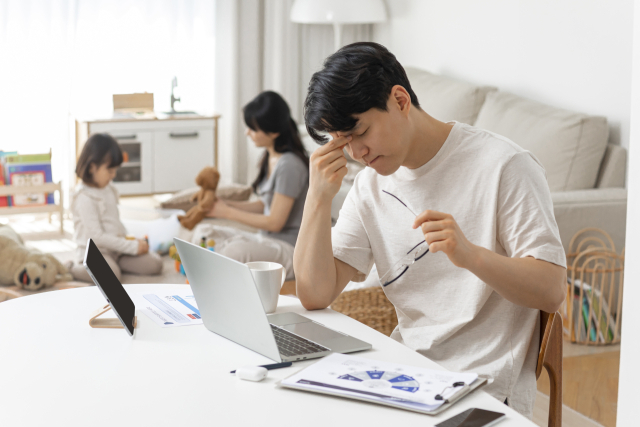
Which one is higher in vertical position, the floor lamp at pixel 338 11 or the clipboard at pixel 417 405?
the floor lamp at pixel 338 11

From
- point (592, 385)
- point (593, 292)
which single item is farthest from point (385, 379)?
point (593, 292)

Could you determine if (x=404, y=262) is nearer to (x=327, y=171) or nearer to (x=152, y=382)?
(x=327, y=171)

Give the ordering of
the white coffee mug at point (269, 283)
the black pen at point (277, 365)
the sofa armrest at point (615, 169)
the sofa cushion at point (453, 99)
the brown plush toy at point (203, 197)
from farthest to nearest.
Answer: the sofa cushion at point (453, 99) → the brown plush toy at point (203, 197) → the sofa armrest at point (615, 169) → the white coffee mug at point (269, 283) → the black pen at point (277, 365)

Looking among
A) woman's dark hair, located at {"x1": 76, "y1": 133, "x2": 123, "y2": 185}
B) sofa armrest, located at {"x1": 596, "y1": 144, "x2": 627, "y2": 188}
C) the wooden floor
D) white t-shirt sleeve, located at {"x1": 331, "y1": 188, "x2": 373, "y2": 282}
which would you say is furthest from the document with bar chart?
sofa armrest, located at {"x1": 596, "y1": 144, "x2": 627, "y2": 188}

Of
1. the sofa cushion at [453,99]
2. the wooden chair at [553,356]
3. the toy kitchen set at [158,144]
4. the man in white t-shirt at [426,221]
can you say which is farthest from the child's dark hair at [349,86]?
the toy kitchen set at [158,144]

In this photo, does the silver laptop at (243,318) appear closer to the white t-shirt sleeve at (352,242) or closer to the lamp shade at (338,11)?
the white t-shirt sleeve at (352,242)

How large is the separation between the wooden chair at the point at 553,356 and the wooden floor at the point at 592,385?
989 millimetres

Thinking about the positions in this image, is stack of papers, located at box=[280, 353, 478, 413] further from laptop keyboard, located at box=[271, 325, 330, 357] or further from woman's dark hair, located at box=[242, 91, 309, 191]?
woman's dark hair, located at box=[242, 91, 309, 191]

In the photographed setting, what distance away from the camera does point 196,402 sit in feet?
3.18

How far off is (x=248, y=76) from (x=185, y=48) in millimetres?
505

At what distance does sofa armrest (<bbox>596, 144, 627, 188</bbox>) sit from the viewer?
9.83ft

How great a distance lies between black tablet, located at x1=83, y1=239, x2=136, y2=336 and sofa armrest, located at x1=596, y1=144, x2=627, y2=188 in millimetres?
2311

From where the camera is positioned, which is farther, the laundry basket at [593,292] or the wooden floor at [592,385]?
the laundry basket at [593,292]

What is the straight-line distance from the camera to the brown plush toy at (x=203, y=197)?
3.13 meters
